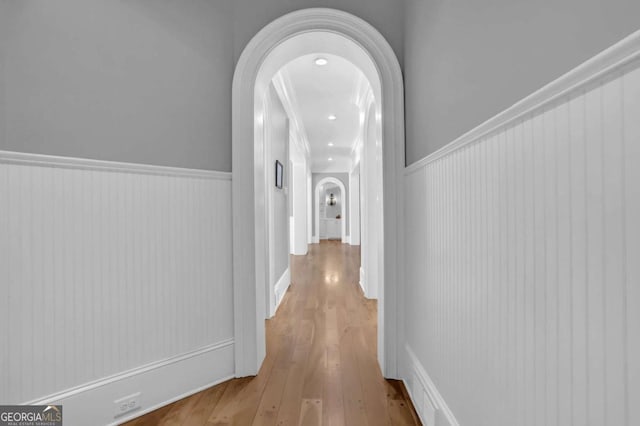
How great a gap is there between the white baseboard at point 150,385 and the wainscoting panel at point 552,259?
1.35 metres

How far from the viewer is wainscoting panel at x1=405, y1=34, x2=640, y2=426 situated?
0.55 metres

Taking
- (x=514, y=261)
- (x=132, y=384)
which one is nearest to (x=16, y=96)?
(x=132, y=384)

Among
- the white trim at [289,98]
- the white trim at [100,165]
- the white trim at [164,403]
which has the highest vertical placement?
the white trim at [289,98]

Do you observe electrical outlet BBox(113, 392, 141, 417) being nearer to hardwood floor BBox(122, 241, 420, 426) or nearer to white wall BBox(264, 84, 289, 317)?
hardwood floor BBox(122, 241, 420, 426)

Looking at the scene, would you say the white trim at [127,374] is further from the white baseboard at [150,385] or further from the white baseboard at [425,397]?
Answer: the white baseboard at [425,397]

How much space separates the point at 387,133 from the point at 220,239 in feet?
4.11

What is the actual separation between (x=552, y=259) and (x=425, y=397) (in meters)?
1.13

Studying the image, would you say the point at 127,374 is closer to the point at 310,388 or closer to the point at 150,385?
the point at 150,385

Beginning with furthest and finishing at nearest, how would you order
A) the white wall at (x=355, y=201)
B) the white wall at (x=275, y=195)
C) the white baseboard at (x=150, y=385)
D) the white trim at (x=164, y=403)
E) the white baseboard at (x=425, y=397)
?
the white wall at (x=355, y=201) < the white wall at (x=275, y=195) < the white trim at (x=164, y=403) < the white baseboard at (x=150, y=385) < the white baseboard at (x=425, y=397)

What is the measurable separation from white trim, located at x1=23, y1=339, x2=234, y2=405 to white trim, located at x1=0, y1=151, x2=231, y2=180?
1035 millimetres

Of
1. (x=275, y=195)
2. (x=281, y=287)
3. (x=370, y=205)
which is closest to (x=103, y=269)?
(x=275, y=195)

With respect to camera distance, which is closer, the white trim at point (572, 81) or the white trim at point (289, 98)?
the white trim at point (572, 81)

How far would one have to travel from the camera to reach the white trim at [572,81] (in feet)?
1.74

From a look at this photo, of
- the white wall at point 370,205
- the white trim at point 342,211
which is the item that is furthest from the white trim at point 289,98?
the white trim at point 342,211
